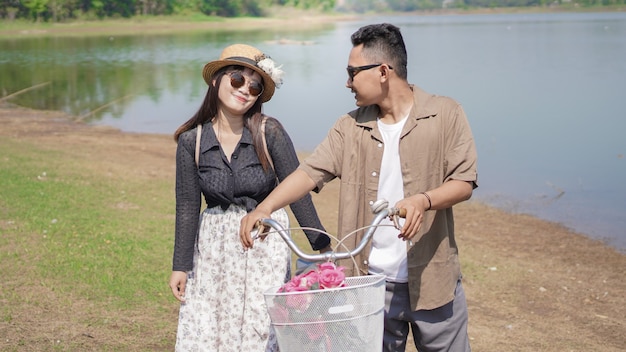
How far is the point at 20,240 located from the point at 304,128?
12077mm

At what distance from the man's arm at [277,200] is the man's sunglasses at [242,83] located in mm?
660

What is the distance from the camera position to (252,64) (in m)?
3.86

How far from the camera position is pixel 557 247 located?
30.0 feet

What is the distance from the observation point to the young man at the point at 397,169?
10.7 ft

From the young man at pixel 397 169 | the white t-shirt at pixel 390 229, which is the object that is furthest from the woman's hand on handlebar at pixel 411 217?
the white t-shirt at pixel 390 229

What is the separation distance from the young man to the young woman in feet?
1.71

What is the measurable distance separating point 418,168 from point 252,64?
99cm

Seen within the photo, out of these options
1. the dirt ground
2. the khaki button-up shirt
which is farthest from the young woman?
the dirt ground

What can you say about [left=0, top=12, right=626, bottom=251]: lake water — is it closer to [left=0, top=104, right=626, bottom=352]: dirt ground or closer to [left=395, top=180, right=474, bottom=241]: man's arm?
[left=0, top=104, right=626, bottom=352]: dirt ground

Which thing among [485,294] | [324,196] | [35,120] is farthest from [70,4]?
[485,294]

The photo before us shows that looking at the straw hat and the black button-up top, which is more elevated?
the straw hat

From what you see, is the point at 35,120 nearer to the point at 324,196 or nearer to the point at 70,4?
the point at 324,196

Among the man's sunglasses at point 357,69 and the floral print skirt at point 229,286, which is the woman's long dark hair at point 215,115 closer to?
the floral print skirt at point 229,286

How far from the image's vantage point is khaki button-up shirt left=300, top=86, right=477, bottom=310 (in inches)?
129
